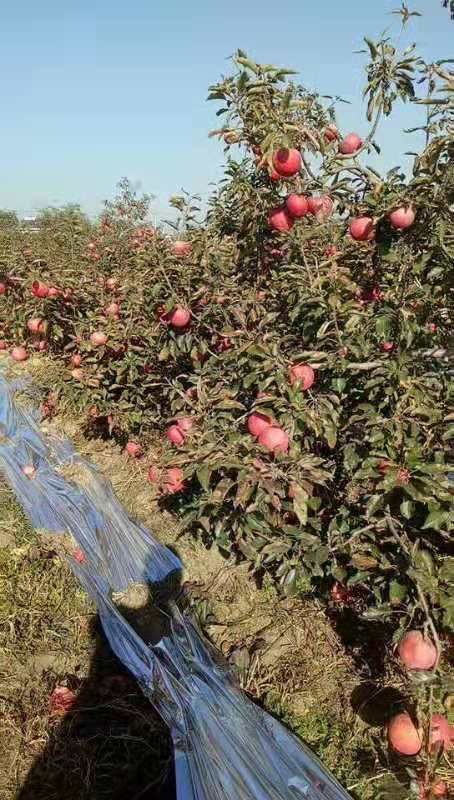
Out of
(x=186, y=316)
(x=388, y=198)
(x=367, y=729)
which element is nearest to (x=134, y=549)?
(x=186, y=316)

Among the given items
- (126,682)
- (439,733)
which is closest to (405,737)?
(439,733)

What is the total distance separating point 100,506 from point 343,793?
7.42ft

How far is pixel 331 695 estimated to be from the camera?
2289mm

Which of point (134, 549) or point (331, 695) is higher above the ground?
point (134, 549)

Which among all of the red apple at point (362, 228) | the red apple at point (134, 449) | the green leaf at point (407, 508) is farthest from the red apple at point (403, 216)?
the red apple at point (134, 449)

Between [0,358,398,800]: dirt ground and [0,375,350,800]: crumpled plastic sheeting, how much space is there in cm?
13

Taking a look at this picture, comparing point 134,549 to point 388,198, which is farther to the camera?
point 134,549

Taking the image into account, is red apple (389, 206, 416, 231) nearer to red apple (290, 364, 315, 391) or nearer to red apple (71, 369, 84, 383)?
red apple (290, 364, 315, 391)

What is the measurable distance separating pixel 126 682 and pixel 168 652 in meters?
0.31

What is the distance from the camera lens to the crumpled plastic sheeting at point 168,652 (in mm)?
1682

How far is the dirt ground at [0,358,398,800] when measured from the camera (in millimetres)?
2070

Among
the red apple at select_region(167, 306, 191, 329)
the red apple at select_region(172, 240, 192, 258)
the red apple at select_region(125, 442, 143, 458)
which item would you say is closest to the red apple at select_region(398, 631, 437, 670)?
the red apple at select_region(167, 306, 191, 329)

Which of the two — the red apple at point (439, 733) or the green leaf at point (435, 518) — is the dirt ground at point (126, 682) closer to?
the red apple at point (439, 733)

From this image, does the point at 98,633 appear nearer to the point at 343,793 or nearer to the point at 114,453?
the point at 343,793
